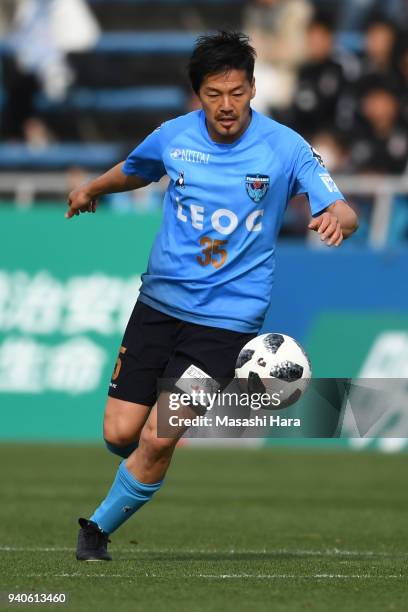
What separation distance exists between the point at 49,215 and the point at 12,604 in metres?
9.93

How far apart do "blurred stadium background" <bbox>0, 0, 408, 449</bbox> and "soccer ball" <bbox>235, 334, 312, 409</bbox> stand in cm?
790

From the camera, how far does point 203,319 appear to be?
6695mm

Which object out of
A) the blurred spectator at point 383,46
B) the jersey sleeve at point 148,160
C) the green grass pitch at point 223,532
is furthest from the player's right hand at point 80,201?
the blurred spectator at point 383,46

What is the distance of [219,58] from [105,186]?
1047 mm

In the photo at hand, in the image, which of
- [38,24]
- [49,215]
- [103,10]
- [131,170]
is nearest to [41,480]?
[49,215]

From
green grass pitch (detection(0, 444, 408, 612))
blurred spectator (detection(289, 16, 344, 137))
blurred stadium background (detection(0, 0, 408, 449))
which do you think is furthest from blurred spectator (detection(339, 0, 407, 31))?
green grass pitch (detection(0, 444, 408, 612))

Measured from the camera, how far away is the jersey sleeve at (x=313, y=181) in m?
6.45

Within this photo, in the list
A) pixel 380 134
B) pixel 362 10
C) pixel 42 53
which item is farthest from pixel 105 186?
pixel 362 10

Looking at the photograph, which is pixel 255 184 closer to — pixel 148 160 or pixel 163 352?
pixel 148 160

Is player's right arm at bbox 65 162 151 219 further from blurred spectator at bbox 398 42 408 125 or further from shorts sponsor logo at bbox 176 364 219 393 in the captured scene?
blurred spectator at bbox 398 42 408 125

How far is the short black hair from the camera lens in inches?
255

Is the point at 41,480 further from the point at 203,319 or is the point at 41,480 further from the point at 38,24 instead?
the point at 38,24

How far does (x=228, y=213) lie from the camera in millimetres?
6574

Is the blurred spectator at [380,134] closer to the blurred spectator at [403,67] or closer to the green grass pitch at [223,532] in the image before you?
the blurred spectator at [403,67]
